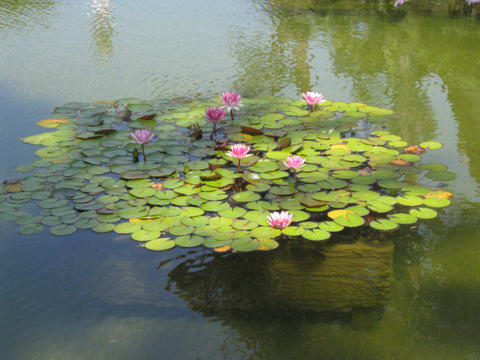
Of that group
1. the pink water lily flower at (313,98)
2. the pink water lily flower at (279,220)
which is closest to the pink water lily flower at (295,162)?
the pink water lily flower at (279,220)

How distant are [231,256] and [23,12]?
5.08 metres

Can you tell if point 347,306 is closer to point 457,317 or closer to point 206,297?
point 457,317

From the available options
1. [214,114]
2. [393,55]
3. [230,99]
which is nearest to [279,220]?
[214,114]

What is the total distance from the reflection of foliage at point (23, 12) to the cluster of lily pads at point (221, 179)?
106 inches

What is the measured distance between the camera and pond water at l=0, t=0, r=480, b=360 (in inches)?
64.8

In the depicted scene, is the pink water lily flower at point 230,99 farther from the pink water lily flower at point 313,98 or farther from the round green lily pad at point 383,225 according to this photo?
the round green lily pad at point 383,225

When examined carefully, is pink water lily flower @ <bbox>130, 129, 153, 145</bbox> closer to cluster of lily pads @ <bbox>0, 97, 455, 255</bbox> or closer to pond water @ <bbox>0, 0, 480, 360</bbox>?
cluster of lily pads @ <bbox>0, 97, 455, 255</bbox>

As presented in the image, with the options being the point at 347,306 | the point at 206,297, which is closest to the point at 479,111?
the point at 347,306

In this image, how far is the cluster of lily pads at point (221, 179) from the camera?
2.16m

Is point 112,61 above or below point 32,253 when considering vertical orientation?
above

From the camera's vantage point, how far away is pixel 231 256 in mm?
2016

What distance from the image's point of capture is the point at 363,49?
15.7 feet

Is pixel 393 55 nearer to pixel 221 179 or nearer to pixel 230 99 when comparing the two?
pixel 230 99

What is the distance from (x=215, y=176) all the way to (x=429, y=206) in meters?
0.98
